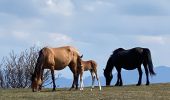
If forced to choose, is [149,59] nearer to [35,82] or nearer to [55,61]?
[55,61]

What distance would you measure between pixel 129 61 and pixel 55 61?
8.10m

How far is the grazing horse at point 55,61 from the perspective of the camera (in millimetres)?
25094

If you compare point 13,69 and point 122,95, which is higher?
point 13,69

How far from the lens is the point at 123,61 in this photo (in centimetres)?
3338

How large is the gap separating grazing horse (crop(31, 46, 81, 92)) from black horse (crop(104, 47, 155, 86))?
579 centimetres

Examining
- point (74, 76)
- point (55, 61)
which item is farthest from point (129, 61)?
point (55, 61)

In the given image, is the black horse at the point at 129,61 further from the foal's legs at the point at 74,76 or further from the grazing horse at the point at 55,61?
the grazing horse at the point at 55,61

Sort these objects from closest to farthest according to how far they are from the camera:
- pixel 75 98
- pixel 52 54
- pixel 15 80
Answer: pixel 75 98
pixel 52 54
pixel 15 80

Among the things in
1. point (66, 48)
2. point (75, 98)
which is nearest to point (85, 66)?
point (66, 48)

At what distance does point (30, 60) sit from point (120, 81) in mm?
21731

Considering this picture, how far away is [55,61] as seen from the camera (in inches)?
1031

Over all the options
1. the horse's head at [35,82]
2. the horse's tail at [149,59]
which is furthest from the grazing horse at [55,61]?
the horse's tail at [149,59]

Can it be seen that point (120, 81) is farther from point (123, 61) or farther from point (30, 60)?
point (30, 60)

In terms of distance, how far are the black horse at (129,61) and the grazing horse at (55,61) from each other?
228 inches
